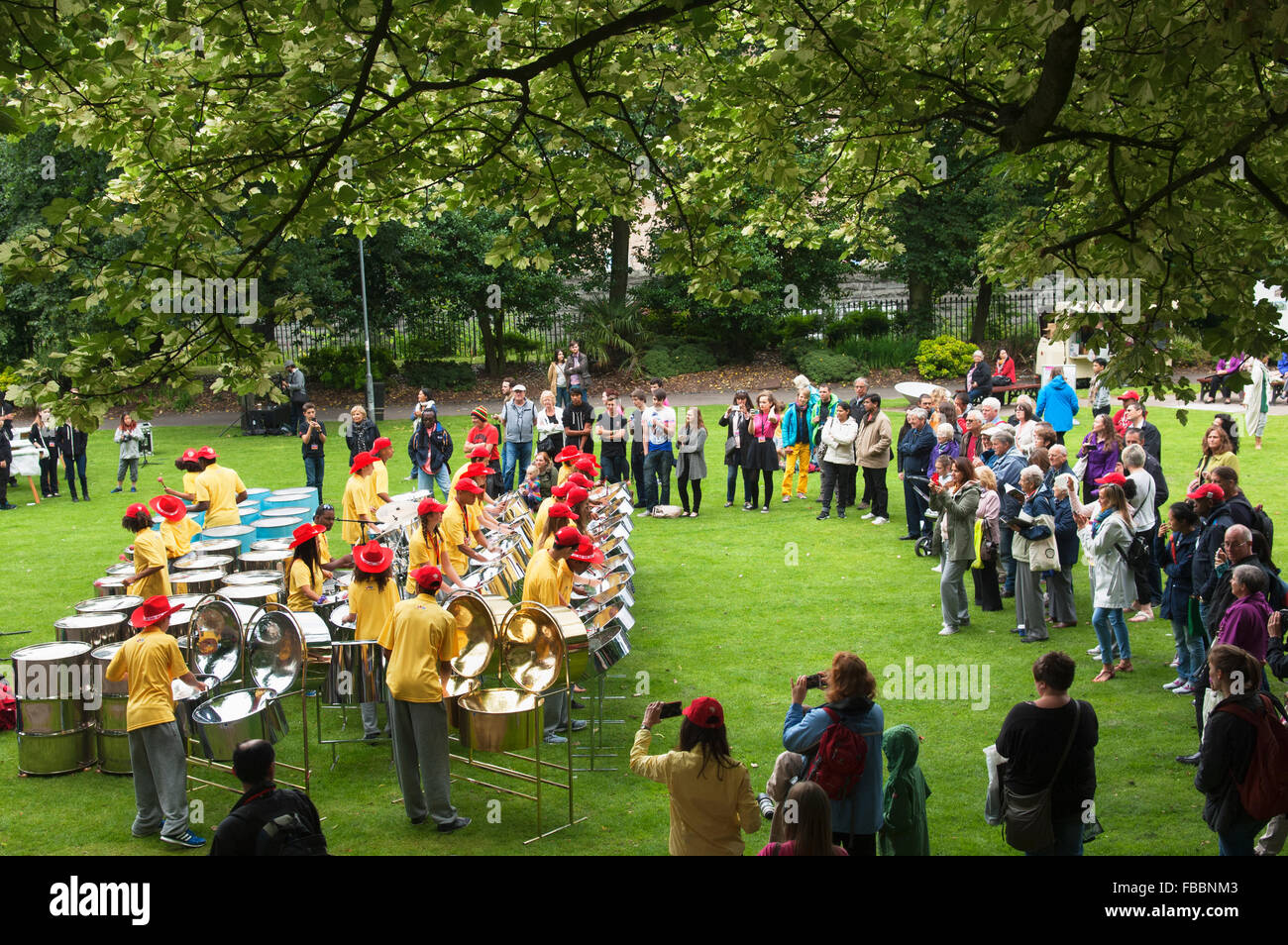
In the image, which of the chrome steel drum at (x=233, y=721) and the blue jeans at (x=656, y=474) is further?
the blue jeans at (x=656, y=474)

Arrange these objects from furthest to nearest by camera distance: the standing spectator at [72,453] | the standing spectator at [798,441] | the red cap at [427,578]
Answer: the standing spectator at [72,453], the standing spectator at [798,441], the red cap at [427,578]

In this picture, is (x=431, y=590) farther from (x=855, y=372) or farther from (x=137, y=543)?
(x=855, y=372)

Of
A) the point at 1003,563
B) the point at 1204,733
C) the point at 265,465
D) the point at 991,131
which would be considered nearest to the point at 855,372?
the point at 265,465

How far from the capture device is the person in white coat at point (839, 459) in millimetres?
17172

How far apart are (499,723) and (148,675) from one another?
2.43 m

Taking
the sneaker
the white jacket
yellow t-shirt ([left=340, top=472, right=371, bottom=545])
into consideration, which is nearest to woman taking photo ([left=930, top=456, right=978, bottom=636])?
the white jacket

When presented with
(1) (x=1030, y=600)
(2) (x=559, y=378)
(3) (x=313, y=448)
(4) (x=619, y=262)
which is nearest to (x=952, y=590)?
(1) (x=1030, y=600)

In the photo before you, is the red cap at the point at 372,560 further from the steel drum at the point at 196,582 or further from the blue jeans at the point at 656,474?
the blue jeans at the point at 656,474

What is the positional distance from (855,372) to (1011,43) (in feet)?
75.2

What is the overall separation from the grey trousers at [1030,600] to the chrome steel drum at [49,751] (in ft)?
28.3

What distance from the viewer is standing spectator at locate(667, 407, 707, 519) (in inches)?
695

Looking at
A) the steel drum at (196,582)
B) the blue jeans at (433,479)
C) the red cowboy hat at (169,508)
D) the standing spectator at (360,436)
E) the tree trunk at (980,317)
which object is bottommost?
the steel drum at (196,582)

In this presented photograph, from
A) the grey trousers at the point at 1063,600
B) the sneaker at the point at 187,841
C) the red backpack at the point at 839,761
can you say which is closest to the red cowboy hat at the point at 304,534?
the sneaker at the point at 187,841

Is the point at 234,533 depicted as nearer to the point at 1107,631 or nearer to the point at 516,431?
the point at 516,431
